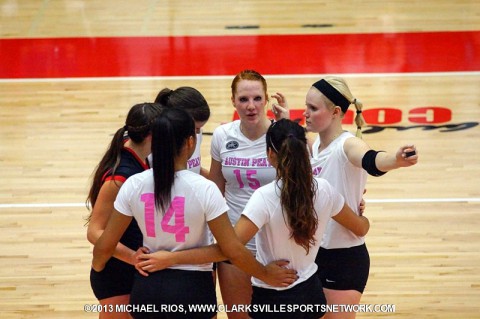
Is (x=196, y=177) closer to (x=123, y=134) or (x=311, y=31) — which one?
(x=123, y=134)

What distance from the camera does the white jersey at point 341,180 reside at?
4062 mm

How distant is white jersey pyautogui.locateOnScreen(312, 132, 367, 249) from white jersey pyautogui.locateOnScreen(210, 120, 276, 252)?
1.16 ft

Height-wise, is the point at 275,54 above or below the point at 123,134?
below

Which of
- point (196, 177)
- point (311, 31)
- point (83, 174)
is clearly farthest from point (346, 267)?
point (311, 31)

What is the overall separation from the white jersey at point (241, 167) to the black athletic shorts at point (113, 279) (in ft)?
2.22

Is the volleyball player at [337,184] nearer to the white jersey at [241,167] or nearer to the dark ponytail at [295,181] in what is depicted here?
the white jersey at [241,167]

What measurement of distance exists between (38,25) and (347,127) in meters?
5.34

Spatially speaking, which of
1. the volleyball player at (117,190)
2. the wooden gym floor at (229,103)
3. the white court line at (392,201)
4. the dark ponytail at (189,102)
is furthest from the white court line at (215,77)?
the volleyball player at (117,190)

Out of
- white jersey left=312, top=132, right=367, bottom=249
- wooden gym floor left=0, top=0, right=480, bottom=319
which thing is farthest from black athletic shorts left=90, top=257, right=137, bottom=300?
wooden gym floor left=0, top=0, right=480, bottom=319

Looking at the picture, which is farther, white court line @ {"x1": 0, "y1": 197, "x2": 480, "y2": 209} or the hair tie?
white court line @ {"x1": 0, "y1": 197, "x2": 480, "y2": 209}

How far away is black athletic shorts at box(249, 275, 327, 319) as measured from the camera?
11.8 ft

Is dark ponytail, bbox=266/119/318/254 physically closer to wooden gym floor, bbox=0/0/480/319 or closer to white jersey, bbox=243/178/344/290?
white jersey, bbox=243/178/344/290

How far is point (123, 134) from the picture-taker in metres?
Answer: 3.90

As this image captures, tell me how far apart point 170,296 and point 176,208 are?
363mm
